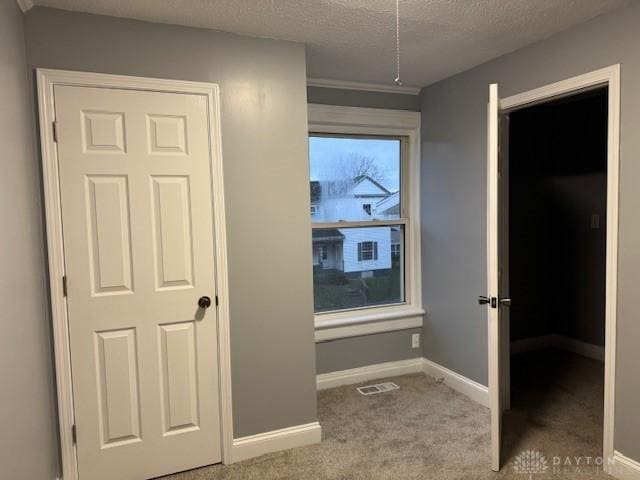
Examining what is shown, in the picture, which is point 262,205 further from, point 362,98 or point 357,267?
point 362,98

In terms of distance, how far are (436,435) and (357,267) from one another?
4.55 ft

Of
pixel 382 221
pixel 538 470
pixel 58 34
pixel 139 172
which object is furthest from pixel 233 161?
pixel 538 470

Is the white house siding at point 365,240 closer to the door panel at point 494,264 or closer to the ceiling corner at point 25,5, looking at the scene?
the door panel at point 494,264

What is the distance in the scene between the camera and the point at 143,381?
236 cm

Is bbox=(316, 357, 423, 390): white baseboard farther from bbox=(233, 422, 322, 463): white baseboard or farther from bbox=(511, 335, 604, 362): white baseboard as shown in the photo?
bbox=(511, 335, 604, 362): white baseboard

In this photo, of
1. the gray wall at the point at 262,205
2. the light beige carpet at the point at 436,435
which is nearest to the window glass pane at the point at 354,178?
the gray wall at the point at 262,205

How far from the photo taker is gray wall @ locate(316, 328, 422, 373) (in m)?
3.52

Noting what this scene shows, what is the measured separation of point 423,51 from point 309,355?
6.41 feet

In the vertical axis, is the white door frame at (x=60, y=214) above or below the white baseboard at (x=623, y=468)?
above

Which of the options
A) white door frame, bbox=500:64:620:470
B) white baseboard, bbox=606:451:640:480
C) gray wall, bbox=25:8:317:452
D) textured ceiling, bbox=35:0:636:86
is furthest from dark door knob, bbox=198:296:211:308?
white baseboard, bbox=606:451:640:480

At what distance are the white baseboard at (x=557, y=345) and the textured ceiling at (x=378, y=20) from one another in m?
2.66

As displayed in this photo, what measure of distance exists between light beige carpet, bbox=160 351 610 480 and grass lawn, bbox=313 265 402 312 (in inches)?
25.5

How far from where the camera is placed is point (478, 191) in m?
3.14

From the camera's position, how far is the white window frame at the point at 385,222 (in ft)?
11.3
